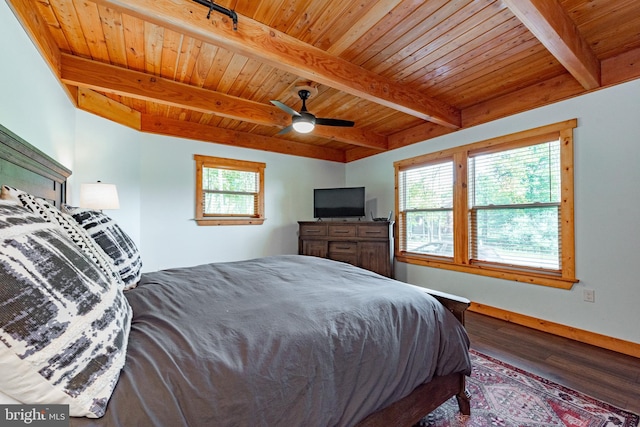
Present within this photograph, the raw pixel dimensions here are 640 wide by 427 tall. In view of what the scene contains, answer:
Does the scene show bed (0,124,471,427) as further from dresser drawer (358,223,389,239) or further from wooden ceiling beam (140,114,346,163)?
dresser drawer (358,223,389,239)

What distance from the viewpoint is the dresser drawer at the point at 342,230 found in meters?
4.31

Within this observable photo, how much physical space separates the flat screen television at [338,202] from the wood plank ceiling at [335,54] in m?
1.44

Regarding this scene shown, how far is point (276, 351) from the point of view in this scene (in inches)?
37.9

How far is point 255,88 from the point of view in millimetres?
3010

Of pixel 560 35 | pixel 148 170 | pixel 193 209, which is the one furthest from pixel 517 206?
pixel 148 170

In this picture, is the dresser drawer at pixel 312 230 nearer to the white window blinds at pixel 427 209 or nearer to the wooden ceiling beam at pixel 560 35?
the white window blinds at pixel 427 209

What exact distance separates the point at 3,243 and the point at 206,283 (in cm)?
111

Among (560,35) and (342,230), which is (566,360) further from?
(342,230)

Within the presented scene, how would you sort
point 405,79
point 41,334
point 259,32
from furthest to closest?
point 405,79 < point 259,32 < point 41,334

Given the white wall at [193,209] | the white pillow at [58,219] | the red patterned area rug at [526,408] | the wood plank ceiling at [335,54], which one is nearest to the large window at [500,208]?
the wood plank ceiling at [335,54]

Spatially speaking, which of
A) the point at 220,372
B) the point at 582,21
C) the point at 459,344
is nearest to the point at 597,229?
the point at 582,21

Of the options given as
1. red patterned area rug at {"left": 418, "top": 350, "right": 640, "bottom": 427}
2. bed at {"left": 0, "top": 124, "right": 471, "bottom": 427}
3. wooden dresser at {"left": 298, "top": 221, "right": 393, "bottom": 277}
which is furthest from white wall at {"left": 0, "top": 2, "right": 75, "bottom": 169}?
wooden dresser at {"left": 298, "top": 221, "right": 393, "bottom": 277}

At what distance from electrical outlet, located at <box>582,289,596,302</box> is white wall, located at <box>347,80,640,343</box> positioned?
28mm

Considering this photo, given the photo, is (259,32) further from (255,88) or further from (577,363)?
(577,363)
